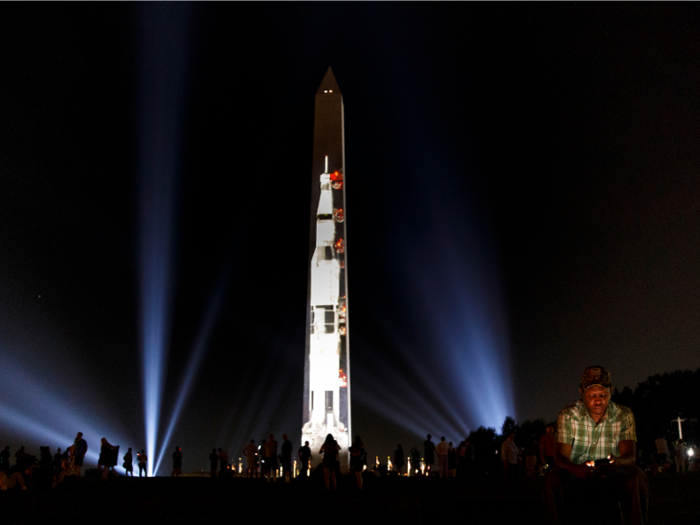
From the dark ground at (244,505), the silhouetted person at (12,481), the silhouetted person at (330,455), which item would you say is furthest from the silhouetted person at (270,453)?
the silhouetted person at (12,481)

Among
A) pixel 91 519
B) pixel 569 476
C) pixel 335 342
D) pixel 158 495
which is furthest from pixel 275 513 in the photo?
pixel 335 342

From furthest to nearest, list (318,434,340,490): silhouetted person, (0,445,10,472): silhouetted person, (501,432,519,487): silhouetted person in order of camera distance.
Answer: (0,445,10,472): silhouetted person
(501,432,519,487): silhouetted person
(318,434,340,490): silhouetted person

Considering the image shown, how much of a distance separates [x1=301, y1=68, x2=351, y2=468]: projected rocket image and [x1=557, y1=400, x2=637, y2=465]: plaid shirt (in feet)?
81.7

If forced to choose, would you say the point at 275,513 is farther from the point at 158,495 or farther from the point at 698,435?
the point at 698,435

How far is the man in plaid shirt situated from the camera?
162 inches

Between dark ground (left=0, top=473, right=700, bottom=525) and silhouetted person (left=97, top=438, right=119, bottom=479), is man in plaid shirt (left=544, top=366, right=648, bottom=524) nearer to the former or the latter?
dark ground (left=0, top=473, right=700, bottom=525)

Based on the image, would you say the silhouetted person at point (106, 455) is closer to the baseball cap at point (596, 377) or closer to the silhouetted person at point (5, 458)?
the silhouetted person at point (5, 458)

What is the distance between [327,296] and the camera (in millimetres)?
30359

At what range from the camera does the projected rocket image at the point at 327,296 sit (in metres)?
29.2

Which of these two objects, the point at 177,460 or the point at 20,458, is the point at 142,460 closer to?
the point at 177,460

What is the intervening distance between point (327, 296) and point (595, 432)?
26.1 meters

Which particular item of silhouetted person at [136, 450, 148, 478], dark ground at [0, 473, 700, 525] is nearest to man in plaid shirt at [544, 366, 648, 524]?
dark ground at [0, 473, 700, 525]

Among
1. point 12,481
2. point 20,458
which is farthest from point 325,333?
point 12,481

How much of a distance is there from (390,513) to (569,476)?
23.2ft
